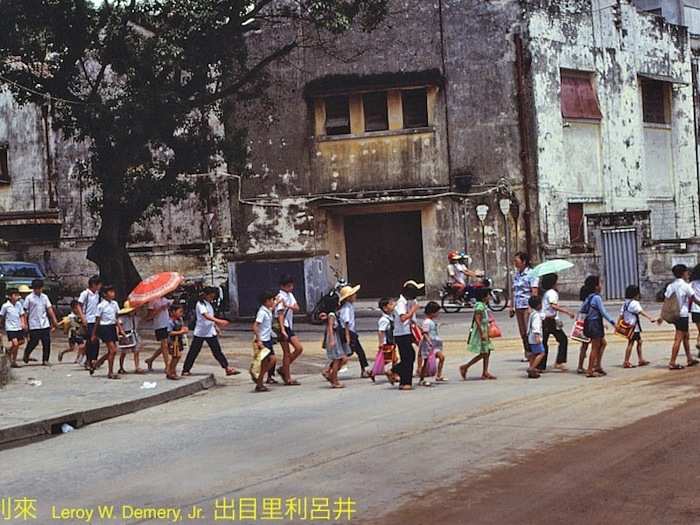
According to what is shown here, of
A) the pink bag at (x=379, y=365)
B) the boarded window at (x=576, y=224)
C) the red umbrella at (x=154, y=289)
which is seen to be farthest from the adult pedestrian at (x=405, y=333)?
the boarded window at (x=576, y=224)

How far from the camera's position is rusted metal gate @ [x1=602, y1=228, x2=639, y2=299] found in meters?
30.0

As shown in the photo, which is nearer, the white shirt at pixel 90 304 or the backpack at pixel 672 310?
the backpack at pixel 672 310

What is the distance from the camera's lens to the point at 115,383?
16.3 m

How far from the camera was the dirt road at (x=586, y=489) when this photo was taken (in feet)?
22.8

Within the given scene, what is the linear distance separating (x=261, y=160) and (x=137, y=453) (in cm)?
2300

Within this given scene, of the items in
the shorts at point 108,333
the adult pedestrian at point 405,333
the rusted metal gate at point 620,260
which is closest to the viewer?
the adult pedestrian at point 405,333

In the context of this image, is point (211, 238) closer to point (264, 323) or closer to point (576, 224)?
point (576, 224)

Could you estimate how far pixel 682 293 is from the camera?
606 inches

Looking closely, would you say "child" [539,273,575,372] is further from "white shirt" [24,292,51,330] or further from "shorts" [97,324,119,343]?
"white shirt" [24,292,51,330]

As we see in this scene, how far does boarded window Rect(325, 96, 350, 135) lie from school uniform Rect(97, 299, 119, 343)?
628 inches

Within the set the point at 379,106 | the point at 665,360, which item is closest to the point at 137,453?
the point at 665,360

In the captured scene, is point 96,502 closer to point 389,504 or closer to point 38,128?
point 389,504

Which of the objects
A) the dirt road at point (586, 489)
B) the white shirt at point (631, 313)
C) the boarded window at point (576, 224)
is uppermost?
the boarded window at point (576, 224)

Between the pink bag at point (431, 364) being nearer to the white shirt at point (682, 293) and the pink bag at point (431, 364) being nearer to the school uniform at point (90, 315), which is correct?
the white shirt at point (682, 293)
